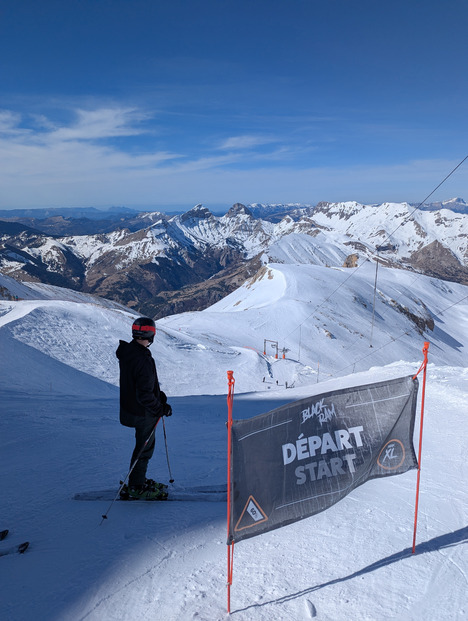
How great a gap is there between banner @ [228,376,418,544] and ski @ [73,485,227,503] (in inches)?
88.6

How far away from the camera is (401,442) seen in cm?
477

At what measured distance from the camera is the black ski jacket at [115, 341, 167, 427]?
5543mm

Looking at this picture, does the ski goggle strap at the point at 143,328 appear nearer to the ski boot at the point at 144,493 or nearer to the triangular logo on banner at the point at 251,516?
the ski boot at the point at 144,493

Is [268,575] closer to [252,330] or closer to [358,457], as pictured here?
[358,457]

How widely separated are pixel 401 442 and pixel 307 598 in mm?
2083

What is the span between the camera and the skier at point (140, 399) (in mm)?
5555

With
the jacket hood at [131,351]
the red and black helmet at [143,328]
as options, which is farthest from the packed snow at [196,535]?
the red and black helmet at [143,328]

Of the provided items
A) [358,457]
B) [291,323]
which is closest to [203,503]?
[358,457]

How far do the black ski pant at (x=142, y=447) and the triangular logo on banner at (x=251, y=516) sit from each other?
7.06ft

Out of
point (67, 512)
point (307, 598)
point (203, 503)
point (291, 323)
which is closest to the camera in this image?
point (307, 598)

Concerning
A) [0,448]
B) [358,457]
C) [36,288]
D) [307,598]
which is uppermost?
[358,457]

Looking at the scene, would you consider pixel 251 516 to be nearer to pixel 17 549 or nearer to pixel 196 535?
pixel 196 535

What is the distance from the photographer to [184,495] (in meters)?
6.17

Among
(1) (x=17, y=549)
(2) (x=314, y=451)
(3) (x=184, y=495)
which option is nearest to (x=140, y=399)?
(3) (x=184, y=495)
